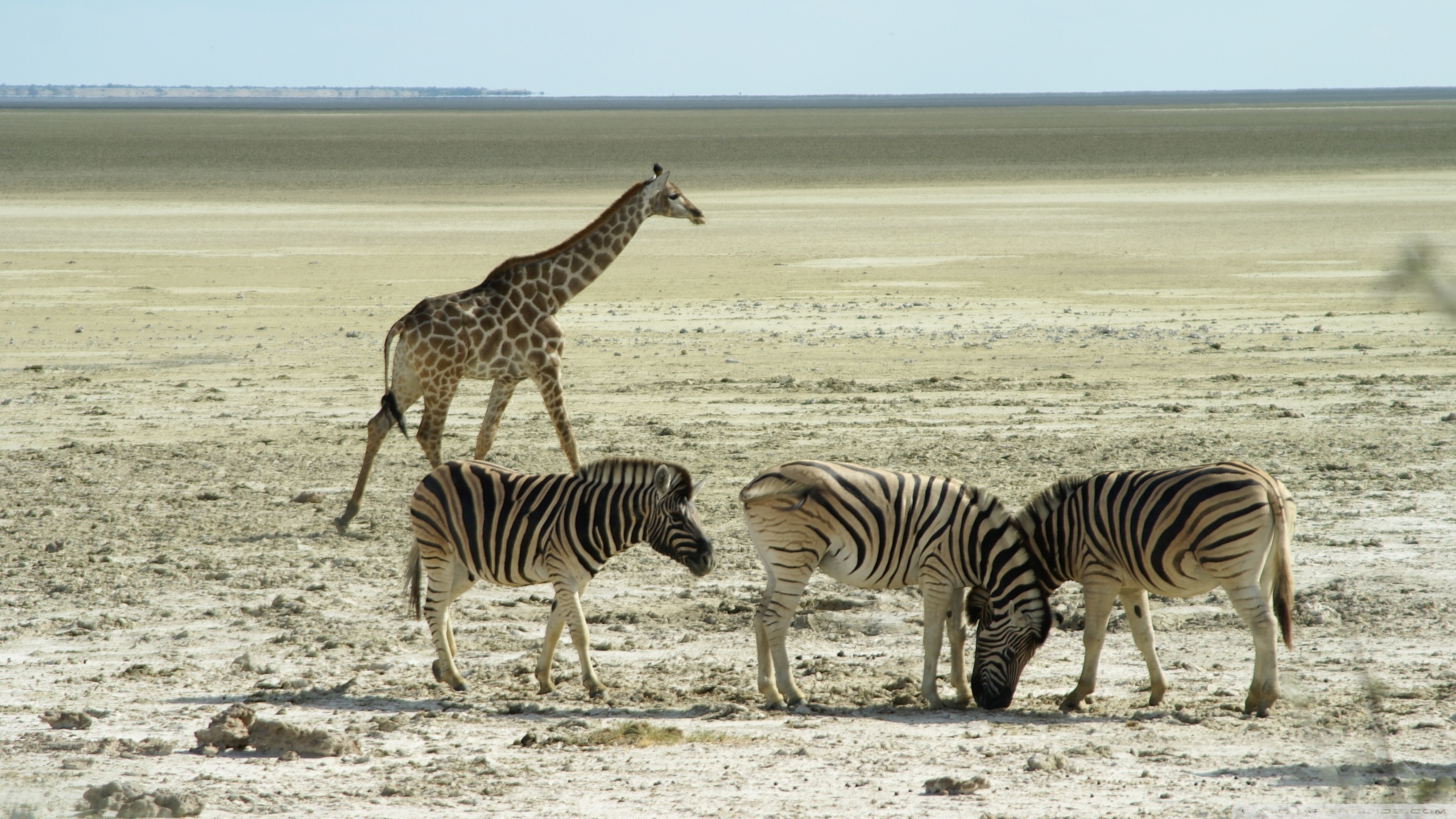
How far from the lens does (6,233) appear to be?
1106 inches

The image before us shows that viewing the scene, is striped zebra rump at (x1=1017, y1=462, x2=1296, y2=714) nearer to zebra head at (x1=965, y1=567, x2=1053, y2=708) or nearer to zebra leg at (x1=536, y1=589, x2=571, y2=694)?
zebra head at (x1=965, y1=567, x2=1053, y2=708)

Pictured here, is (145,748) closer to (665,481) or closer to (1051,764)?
(665,481)

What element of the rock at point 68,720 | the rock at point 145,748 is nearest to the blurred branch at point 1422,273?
the rock at point 145,748

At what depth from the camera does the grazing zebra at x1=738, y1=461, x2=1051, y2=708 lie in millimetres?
6609

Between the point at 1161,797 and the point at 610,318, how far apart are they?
14406 mm

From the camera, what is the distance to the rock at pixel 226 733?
230 inches

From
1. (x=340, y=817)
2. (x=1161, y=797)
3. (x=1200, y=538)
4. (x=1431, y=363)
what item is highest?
A: (x=1431, y=363)

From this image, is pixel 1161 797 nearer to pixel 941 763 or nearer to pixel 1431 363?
pixel 941 763

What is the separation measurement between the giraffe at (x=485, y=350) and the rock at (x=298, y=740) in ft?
13.1

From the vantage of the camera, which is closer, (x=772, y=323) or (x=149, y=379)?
(x=149, y=379)

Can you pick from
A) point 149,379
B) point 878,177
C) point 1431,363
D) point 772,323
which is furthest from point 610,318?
point 878,177

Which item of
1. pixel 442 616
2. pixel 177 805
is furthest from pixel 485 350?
pixel 177 805

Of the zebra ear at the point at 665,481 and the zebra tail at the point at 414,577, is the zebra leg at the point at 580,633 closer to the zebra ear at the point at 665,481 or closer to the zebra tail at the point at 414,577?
the zebra ear at the point at 665,481

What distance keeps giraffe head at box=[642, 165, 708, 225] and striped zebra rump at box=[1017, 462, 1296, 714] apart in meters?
5.60
